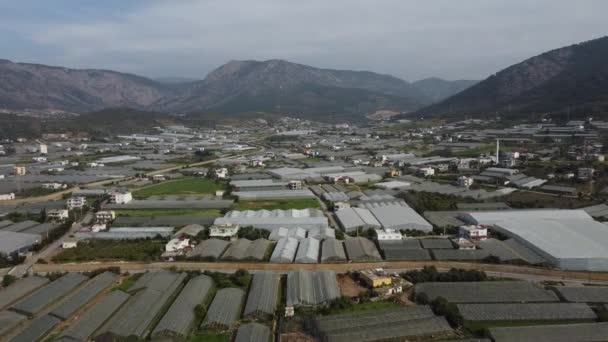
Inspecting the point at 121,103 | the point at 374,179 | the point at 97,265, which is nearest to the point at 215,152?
the point at 374,179

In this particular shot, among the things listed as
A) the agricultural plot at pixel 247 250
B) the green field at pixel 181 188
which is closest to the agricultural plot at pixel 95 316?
the agricultural plot at pixel 247 250

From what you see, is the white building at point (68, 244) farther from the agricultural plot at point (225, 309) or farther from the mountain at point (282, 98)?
the mountain at point (282, 98)

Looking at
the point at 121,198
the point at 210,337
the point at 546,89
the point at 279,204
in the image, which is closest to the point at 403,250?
the point at 210,337

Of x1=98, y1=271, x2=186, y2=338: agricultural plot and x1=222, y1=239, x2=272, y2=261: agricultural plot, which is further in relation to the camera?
x1=222, y1=239, x2=272, y2=261: agricultural plot

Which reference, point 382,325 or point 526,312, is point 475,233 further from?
point 382,325

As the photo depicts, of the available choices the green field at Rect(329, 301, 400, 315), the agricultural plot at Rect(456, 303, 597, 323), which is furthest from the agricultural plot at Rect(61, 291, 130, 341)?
the agricultural plot at Rect(456, 303, 597, 323)

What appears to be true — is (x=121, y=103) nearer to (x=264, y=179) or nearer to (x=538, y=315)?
(x=264, y=179)

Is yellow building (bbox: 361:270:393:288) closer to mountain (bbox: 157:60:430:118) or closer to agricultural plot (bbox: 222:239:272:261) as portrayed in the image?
agricultural plot (bbox: 222:239:272:261)
